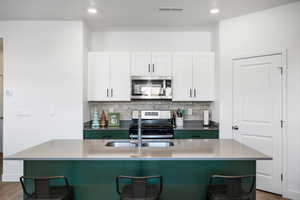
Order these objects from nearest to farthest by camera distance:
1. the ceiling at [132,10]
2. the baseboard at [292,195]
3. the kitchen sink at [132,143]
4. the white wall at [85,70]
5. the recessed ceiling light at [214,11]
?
the kitchen sink at [132,143], the baseboard at [292,195], the ceiling at [132,10], the recessed ceiling light at [214,11], the white wall at [85,70]

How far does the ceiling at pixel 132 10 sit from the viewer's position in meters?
2.99

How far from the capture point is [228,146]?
2217mm

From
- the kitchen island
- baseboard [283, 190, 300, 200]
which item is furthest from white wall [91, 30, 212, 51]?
baseboard [283, 190, 300, 200]

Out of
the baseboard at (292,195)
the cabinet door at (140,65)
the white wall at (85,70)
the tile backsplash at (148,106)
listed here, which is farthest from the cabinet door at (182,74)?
the baseboard at (292,195)

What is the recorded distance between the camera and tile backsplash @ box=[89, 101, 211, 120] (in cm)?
411

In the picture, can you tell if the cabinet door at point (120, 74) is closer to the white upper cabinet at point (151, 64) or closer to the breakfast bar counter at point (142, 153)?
the white upper cabinet at point (151, 64)

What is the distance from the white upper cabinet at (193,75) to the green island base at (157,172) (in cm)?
191

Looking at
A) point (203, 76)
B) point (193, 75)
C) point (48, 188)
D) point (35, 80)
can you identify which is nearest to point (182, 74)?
point (193, 75)

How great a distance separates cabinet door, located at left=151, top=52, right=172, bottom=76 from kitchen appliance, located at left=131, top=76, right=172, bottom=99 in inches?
3.6

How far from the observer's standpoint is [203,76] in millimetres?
3807

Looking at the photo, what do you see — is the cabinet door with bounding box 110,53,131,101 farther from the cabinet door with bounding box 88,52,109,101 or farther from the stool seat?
the stool seat

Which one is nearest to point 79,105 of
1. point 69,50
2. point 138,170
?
point 69,50

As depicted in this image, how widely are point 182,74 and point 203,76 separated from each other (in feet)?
1.26

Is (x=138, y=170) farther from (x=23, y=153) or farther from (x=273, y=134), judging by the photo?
(x=273, y=134)
